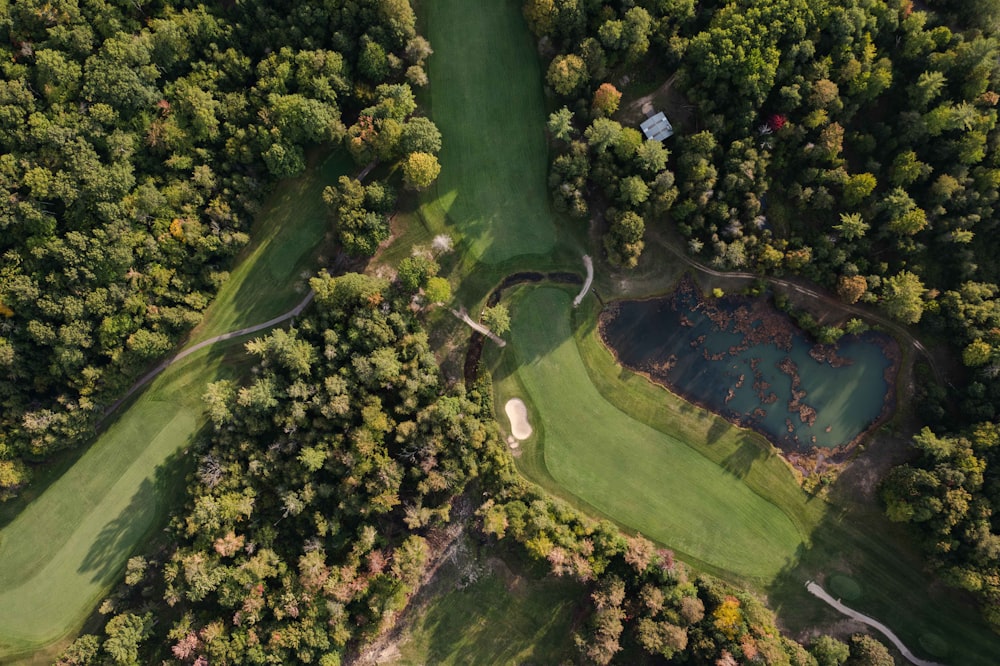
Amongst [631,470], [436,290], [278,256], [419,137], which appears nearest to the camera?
[419,137]

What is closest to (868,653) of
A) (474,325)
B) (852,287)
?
(852,287)

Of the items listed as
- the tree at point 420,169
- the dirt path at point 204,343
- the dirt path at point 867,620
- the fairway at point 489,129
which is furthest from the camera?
the fairway at point 489,129

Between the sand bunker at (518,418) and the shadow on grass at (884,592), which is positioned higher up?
the sand bunker at (518,418)

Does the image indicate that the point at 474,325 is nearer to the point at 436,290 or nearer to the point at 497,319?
the point at 497,319

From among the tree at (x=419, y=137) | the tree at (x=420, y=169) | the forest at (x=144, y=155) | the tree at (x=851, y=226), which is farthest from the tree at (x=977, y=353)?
the tree at (x=419, y=137)

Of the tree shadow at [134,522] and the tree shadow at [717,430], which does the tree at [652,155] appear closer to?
the tree shadow at [717,430]

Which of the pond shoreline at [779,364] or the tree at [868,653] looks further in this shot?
the pond shoreline at [779,364]
